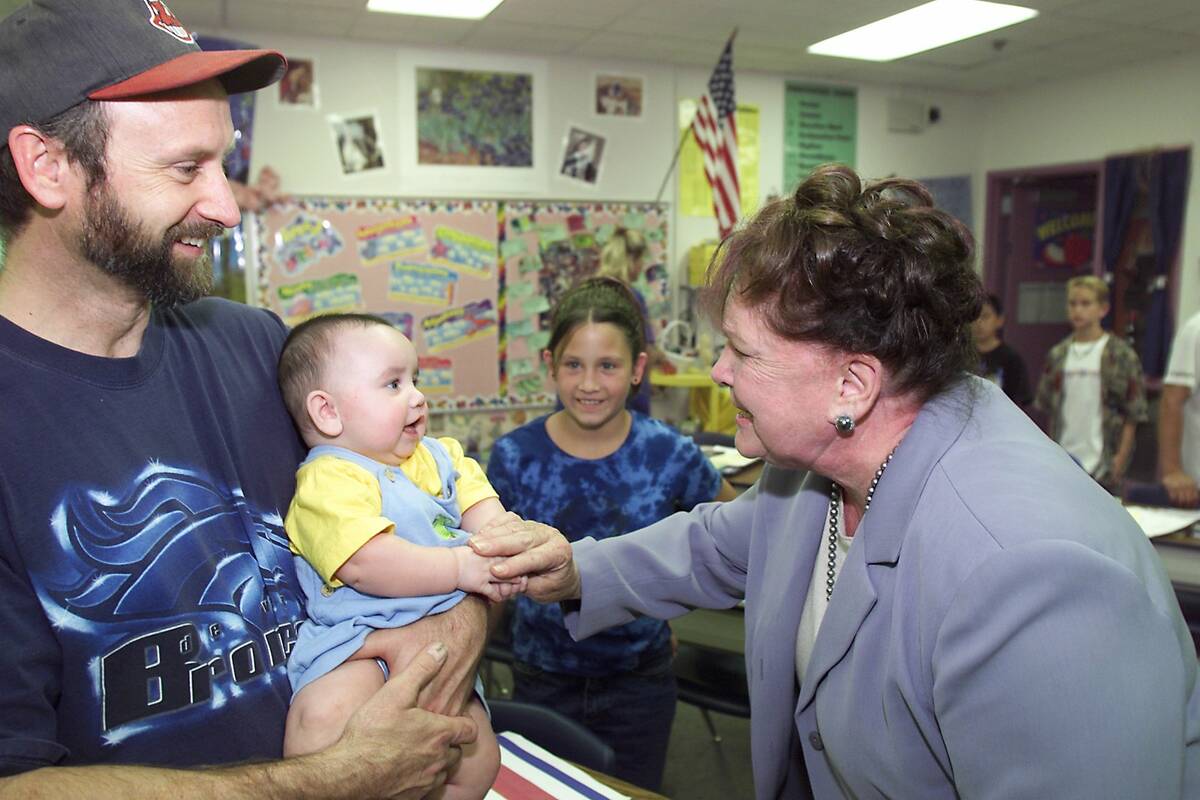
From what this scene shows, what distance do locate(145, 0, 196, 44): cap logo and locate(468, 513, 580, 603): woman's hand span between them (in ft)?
2.89

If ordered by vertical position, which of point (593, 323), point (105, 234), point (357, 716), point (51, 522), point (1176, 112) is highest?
point (1176, 112)

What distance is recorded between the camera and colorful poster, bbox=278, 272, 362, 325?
19.7 ft

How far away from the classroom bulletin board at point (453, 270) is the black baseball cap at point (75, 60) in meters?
5.00

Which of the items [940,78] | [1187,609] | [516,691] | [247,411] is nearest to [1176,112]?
[940,78]

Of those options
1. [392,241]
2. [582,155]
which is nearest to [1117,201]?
[582,155]

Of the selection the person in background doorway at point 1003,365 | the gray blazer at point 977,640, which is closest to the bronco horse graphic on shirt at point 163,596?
the gray blazer at point 977,640

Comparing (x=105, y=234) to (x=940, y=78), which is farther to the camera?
(x=940, y=78)

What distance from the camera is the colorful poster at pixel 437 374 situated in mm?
6449

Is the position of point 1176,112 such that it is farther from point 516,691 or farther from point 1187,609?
point 516,691

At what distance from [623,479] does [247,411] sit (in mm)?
1181

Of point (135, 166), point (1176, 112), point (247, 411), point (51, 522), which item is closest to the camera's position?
point (51, 522)

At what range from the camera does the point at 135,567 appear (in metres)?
1.13

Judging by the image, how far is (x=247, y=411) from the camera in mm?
1390

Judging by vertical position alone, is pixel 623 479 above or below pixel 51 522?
below
